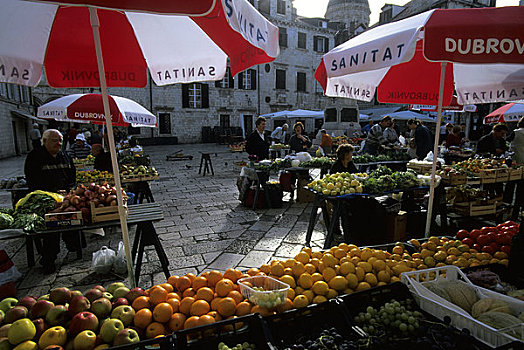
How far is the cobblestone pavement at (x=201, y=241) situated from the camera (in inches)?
147

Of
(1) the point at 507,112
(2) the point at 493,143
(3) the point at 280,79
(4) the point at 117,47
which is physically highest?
(3) the point at 280,79

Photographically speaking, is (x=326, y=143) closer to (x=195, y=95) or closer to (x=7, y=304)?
(x=7, y=304)

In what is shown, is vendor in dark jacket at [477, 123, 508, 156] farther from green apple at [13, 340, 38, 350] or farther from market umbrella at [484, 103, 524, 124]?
green apple at [13, 340, 38, 350]

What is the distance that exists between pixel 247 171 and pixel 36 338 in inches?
213

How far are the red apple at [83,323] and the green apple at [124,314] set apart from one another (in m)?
0.10

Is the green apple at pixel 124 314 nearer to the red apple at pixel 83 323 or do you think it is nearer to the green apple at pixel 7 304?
the red apple at pixel 83 323

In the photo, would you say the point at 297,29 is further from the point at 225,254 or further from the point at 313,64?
the point at 225,254

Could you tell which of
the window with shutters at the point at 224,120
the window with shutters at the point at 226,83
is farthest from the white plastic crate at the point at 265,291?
the window with shutters at the point at 226,83

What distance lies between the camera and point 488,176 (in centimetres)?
543

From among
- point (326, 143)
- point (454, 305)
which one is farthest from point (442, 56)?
point (326, 143)

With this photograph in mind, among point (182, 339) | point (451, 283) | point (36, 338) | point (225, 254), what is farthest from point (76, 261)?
point (451, 283)

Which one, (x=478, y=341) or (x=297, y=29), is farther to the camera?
(x=297, y=29)

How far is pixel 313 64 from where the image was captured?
31625 mm

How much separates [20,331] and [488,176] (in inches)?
259
